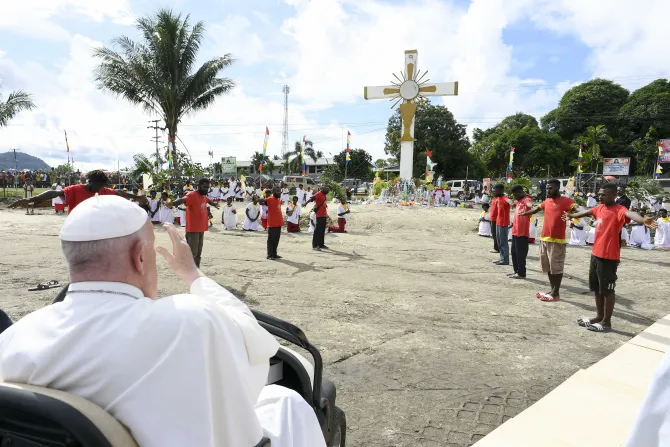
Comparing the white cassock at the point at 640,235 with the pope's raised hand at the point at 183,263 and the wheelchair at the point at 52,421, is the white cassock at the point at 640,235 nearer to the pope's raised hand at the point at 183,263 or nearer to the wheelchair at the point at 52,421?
the pope's raised hand at the point at 183,263

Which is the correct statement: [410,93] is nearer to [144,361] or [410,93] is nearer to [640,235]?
[640,235]

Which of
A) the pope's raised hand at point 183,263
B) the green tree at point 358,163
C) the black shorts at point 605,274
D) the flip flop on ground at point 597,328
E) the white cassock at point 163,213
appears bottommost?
the flip flop on ground at point 597,328

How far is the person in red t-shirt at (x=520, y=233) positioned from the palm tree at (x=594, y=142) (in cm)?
3633

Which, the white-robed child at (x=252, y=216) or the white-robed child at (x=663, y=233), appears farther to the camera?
the white-robed child at (x=252, y=216)

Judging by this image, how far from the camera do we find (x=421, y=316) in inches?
221

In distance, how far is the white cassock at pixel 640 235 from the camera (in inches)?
500

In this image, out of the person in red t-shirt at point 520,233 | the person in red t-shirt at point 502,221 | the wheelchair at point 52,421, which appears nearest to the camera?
the wheelchair at point 52,421

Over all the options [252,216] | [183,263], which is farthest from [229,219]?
[183,263]

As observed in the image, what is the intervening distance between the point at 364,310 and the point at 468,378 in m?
2.15

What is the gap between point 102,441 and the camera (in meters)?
1.06

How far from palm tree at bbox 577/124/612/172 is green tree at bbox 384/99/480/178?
10385 millimetres

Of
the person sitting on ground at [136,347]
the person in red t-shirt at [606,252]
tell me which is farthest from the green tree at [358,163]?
the person sitting on ground at [136,347]

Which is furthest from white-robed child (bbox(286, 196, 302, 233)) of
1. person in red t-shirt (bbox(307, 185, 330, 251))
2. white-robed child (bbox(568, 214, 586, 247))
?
white-robed child (bbox(568, 214, 586, 247))

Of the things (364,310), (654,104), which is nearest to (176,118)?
(364,310)
